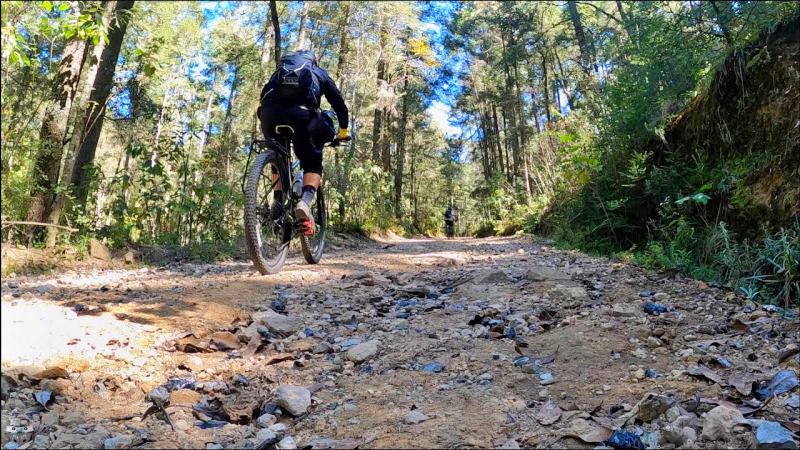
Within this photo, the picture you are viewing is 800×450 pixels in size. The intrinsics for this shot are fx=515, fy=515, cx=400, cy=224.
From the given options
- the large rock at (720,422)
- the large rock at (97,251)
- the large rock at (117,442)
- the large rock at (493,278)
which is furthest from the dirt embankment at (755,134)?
the large rock at (97,251)

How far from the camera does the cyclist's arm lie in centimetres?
459

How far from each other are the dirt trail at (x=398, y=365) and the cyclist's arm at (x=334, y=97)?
5.83 ft

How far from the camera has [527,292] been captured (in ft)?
12.4

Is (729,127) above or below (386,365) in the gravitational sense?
above

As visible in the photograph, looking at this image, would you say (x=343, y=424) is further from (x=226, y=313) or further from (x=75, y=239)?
(x=75, y=239)

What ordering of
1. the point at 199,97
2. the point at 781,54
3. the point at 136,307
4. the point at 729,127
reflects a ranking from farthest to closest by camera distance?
the point at 199,97 < the point at 729,127 < the point at 781,54 < the point at 136,307

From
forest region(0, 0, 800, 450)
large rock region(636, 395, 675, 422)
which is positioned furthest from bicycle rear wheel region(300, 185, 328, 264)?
large rock region(636, 395, 675, 422)

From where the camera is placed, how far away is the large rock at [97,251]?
5.69 metres

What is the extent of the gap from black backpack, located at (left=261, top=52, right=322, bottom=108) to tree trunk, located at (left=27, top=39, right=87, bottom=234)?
9.71 ft

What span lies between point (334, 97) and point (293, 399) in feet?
10.8

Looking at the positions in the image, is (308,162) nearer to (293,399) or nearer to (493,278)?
(493,278)

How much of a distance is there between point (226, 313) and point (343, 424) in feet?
5.54

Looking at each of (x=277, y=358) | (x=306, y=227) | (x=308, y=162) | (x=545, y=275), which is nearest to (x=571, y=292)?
(x=545, y=275)

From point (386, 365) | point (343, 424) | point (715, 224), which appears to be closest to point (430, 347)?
point (386, 365)
